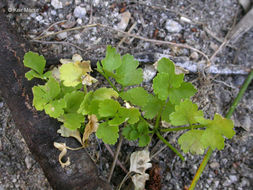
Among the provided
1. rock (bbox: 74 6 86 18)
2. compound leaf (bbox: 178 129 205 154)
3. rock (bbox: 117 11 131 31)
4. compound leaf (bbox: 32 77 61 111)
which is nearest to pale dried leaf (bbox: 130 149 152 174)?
compound leaf (bbox: 178 129 205 154)

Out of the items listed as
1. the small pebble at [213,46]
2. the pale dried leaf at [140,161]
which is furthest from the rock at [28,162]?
the small pebble at [213,46]

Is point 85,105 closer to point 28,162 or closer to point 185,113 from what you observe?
point 185,113

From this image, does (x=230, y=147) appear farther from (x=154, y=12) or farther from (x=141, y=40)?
(x=154, y=12)

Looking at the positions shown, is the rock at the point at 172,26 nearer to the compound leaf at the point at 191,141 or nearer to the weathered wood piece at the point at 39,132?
the compound leaf at the point at 191,141

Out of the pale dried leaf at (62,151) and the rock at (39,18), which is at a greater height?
the rock at (39,18)

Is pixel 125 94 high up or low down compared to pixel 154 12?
down

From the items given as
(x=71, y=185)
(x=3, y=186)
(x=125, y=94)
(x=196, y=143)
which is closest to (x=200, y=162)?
(x=196, y=143)
